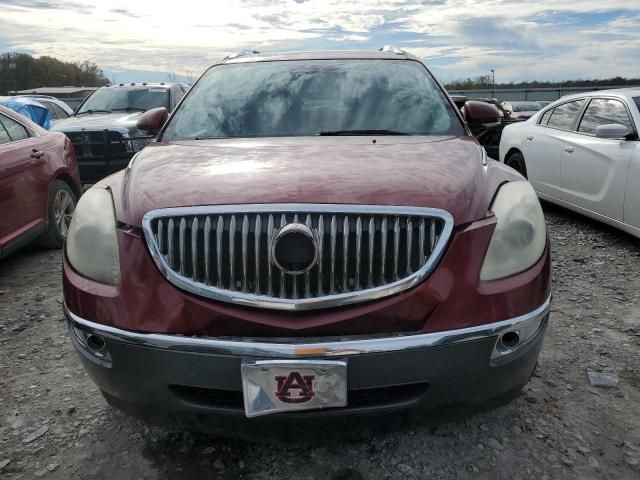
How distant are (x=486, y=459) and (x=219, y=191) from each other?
4.88ft

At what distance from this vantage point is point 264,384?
6.13ft

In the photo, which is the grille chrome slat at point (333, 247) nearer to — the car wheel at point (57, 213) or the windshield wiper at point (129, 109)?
the car wheel at point (57, 213)

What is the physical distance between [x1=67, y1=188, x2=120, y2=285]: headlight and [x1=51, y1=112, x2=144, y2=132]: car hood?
5.93 metres

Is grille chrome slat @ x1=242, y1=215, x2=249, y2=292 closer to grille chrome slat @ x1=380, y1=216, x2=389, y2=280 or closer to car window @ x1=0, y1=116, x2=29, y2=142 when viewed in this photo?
grille chrome slat @ x1=380, y1=216, x2=389, y2=280

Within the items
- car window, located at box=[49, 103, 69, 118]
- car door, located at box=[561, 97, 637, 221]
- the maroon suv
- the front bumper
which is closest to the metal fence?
car window, located at box=[49, 103, 69, 118]

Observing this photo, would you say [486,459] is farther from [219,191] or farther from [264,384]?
[219,191]

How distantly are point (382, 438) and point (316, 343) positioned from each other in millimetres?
844

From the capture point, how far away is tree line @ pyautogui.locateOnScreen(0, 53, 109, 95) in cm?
5672

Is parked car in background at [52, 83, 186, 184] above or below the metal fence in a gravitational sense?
above

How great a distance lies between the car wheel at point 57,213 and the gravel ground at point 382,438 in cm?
214

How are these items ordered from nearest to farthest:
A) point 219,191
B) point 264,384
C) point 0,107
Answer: point 264,384, point 219,191, point 0,107

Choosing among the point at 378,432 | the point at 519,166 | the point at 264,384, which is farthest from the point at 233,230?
the point at 519,166

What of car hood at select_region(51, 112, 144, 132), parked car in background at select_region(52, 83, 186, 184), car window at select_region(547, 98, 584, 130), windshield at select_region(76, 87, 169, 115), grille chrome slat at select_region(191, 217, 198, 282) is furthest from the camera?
windshield at select_region(76, 87, 169, 115)

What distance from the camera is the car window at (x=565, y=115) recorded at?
19.9 ft
